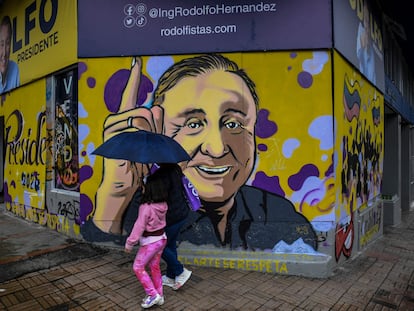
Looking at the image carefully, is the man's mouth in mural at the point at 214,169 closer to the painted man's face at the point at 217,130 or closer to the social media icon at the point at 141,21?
the painted man's face at the point at 217,130

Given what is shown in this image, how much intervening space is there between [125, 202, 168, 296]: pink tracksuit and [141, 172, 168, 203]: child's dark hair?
2.0 inches

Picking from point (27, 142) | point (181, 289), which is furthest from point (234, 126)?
point (27, 142)

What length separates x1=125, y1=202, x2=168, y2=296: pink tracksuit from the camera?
348cm

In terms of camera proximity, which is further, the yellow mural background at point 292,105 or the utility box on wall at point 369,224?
the utility box on wall at point 369,224

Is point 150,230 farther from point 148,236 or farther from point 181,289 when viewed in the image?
point 181,289

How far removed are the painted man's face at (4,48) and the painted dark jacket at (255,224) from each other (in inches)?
249

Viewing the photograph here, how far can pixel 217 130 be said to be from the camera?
16.1ft

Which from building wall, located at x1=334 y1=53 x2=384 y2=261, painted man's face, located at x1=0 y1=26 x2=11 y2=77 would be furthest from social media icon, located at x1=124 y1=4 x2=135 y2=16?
painted man's face, located at x1=0 y1=26 x2=11 y2=77

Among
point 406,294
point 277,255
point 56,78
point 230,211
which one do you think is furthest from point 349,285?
point 56,78

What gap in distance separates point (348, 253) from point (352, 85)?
8.93ft

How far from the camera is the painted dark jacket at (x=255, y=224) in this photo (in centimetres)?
479

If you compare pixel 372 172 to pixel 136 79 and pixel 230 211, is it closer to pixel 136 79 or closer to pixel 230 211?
pixel 230 211

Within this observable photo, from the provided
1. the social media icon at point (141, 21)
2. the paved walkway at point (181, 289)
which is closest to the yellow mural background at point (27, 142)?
the paved walkway at point (181, 289)

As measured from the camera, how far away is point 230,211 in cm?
491
